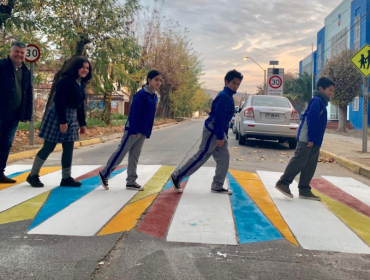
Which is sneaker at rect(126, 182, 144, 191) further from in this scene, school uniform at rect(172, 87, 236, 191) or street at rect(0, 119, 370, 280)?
school uniform at rect(172, 87, 236, 191)

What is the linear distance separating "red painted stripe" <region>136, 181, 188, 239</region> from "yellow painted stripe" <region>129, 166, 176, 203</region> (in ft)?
0.66

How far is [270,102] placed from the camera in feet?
40.2

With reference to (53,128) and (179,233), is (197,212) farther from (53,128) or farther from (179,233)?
(53,128)

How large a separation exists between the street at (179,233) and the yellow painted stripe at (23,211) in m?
0.01

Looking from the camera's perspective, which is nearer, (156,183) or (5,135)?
(5,135)

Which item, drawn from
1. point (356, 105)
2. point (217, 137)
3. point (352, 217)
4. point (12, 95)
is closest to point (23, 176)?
point (12, 95)

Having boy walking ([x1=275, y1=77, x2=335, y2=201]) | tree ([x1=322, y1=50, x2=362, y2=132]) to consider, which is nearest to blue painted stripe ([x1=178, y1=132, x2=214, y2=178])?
boy walking ([x1=275, y1=77, x2=335, y2=201])

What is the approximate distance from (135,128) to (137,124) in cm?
7

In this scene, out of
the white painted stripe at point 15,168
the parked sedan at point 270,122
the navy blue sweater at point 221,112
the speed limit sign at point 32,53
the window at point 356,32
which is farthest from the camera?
the window at point 356,32

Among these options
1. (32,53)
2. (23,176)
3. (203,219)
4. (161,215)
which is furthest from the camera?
(32,53)

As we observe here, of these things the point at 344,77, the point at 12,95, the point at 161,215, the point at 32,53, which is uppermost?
the point at 344,77

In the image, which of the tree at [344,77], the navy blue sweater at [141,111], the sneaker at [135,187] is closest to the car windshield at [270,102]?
the navy blue sweater at [141,111]

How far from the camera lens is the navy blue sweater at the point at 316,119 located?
5031 mm

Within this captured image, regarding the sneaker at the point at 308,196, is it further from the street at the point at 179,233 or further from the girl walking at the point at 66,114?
the girl walking at the point at 66,114
